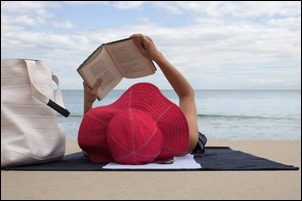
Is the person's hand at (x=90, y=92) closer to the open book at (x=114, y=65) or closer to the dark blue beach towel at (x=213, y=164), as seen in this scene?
the open book at (x=114, y=65)

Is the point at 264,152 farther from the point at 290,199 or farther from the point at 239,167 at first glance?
the point at 290,199

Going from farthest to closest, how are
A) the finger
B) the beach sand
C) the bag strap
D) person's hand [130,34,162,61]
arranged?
1. the finger
2. person's hand [130,34,162,61]
3. the bag strap
4. the beach sand

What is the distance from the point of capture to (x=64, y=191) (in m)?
1.71

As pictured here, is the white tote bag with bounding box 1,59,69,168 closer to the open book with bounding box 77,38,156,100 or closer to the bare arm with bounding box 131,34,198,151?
the open book with bounding box 77,38,156,100

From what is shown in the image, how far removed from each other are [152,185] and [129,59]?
0.83m

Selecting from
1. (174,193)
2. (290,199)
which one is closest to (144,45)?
(174,193)

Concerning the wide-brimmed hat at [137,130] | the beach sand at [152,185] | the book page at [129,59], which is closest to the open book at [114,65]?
the book page at [129,59]

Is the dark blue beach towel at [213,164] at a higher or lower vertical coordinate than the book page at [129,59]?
lower

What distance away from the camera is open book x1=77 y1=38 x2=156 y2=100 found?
2.35 m

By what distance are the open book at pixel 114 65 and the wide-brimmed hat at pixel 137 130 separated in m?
0.12

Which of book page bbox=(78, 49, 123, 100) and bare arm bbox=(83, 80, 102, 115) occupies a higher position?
book page bbox=(78, 49, 123, 100)

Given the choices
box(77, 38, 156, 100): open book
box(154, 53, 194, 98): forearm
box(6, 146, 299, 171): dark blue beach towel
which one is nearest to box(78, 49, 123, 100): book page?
box(77, 38, 156, 100): open book

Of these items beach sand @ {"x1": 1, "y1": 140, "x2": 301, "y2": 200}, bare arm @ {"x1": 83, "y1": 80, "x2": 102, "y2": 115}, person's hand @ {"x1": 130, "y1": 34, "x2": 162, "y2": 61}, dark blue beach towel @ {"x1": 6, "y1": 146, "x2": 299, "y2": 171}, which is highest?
person's hand @ {"x1": 130, "y1": 34, "x2": 162, "y2": 61}

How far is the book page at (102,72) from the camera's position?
2.36 m
